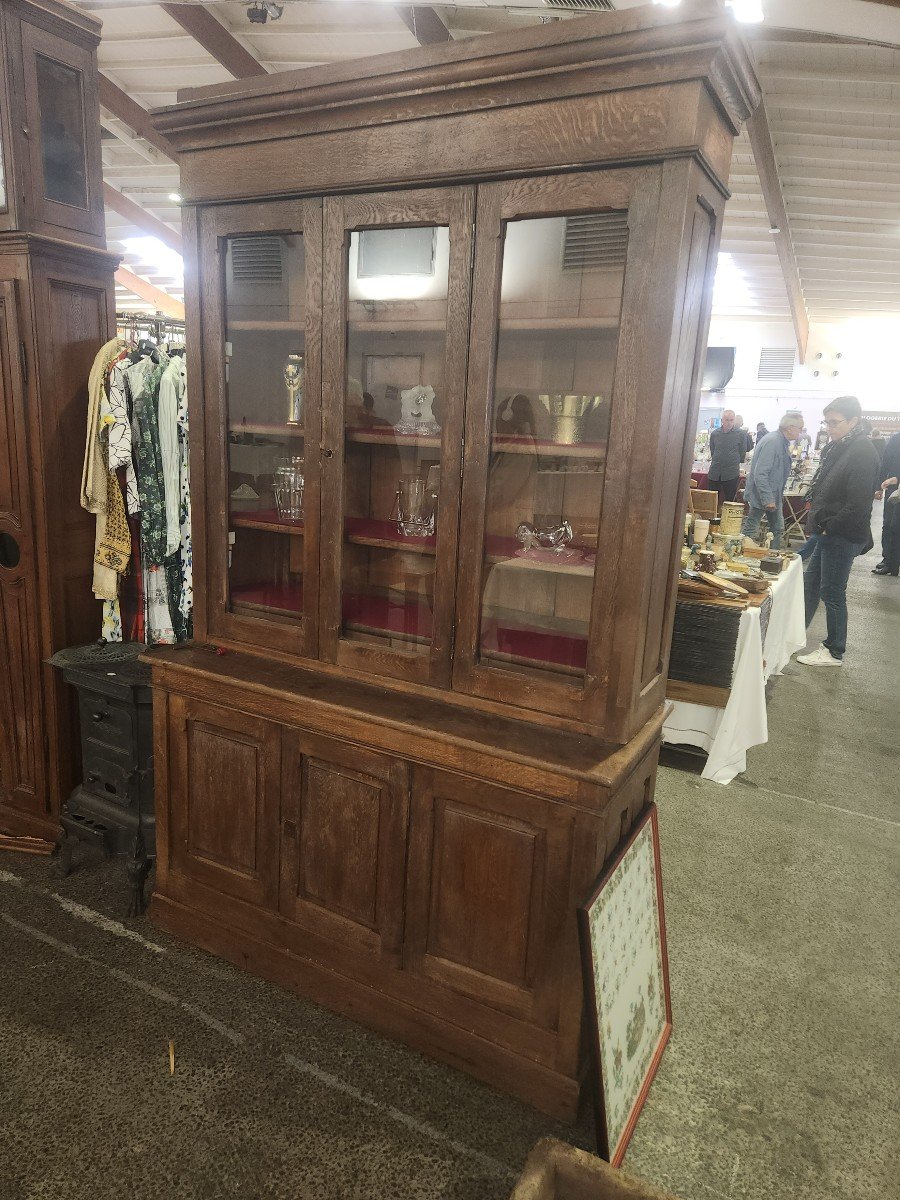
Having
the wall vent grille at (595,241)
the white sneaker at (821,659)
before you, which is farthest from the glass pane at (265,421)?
the white sneaker at (821,659)

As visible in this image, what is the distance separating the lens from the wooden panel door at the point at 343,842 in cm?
188

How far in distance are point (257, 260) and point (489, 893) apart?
1690 mm

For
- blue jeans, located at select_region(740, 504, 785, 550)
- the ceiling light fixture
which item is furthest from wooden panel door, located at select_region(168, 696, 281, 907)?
blue jeans, located at select_region(740, 504, 785, 550)

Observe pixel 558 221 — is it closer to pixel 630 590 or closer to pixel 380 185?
pixel 380 185

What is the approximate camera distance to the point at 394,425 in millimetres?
1918

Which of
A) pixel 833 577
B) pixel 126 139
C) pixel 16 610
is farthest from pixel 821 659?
pixel 126 139

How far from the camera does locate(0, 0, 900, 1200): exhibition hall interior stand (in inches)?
61.7

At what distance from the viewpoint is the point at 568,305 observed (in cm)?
163

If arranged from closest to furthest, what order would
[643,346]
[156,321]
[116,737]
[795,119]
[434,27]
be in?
1. [643,346]
2. [116,737]
3. [156,321]
4. [434,27]
5. [795,119]

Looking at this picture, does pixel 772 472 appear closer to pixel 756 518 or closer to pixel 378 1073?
pixel 756 518

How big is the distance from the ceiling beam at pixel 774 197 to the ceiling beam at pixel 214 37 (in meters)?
3.84

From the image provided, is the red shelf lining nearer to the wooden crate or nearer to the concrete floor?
the wooden crate

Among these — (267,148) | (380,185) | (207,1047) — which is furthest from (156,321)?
(207,1047)

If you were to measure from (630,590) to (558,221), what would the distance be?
0.79m
